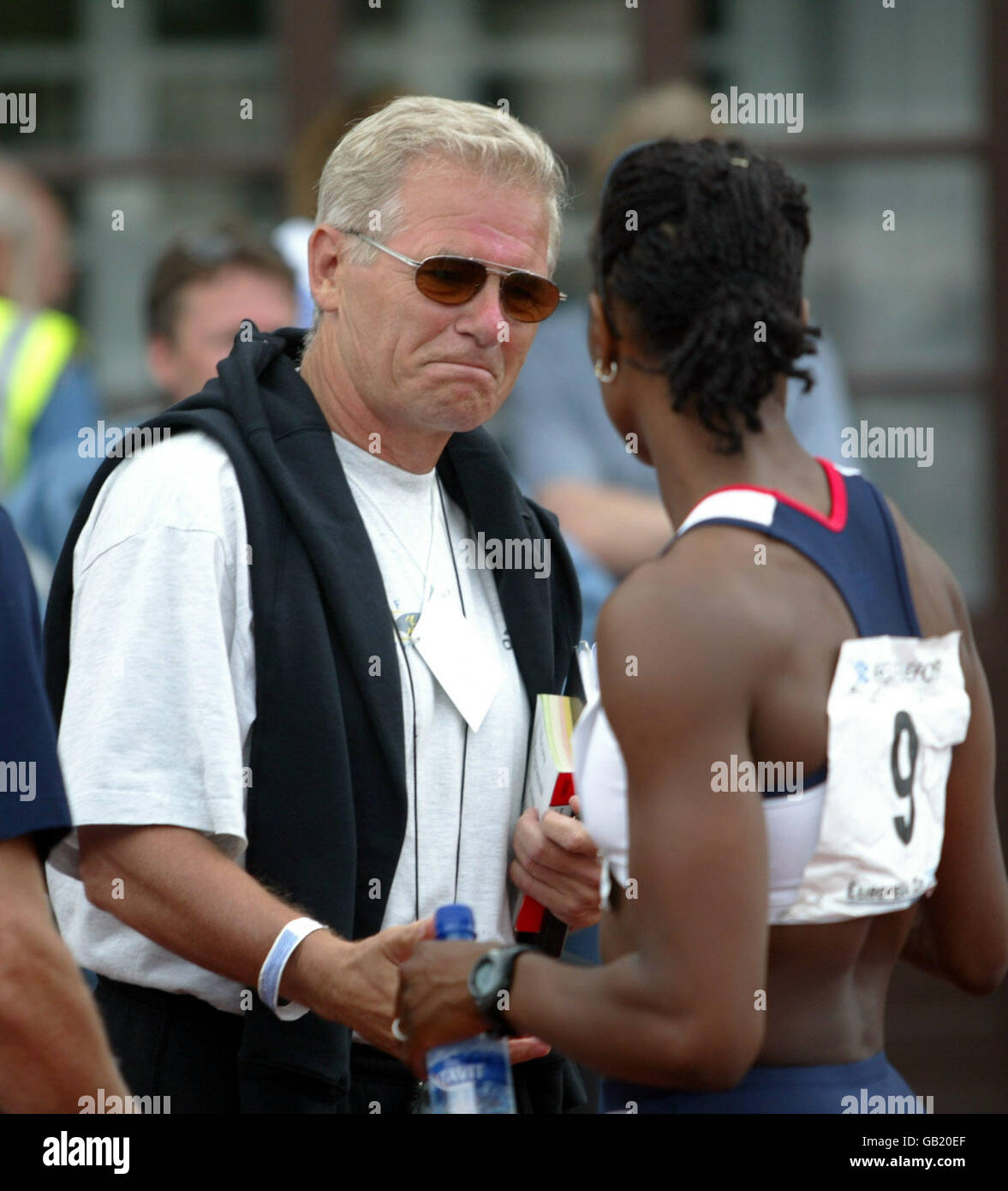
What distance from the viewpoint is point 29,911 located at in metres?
1.89

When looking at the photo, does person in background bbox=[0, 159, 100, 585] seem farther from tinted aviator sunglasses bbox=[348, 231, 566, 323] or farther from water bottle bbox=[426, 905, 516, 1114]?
water bottle bbox=[426, 905, 516, 1114]

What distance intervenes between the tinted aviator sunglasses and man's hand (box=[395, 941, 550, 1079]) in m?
0.96

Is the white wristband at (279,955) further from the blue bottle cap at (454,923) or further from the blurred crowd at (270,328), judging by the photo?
the blurred crowd at (270,328)

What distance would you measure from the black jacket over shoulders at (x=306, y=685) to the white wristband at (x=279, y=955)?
0.22ft

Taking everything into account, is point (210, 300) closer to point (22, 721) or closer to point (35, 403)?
point (35, 403)

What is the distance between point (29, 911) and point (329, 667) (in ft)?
1.89

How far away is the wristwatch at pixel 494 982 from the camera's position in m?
1.99

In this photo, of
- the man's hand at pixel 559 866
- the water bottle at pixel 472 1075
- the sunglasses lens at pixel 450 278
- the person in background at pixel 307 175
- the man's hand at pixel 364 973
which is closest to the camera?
the water bottle at pixel 472 1075

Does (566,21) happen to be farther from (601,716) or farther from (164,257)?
(601,716)

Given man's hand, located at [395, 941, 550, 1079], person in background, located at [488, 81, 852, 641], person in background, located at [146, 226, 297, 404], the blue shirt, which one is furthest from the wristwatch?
person in background, located at [146, 226, 297, 404]

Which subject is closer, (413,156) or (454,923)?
(454,923)

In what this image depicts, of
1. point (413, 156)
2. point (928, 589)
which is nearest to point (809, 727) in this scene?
point (928, 589)

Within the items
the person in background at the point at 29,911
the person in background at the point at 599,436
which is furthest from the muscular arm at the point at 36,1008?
the person in background at the point at 599,436
